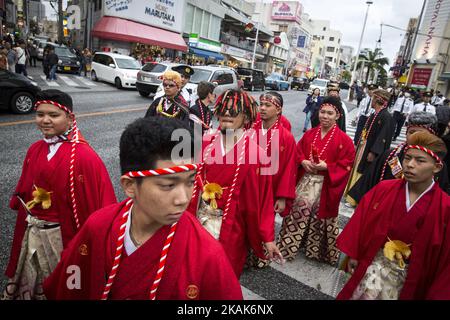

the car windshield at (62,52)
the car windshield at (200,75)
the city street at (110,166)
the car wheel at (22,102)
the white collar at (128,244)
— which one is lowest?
the city street at (110,166)

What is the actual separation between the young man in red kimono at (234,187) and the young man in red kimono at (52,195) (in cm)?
71

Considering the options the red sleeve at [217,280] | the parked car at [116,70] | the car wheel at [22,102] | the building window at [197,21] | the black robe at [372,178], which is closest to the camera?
the red sleeve at [217,280]

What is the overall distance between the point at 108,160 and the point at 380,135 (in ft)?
16.1

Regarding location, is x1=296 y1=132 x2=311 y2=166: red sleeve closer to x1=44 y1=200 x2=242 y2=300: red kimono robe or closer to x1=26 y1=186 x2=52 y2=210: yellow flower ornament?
x1=44 y1=200 x2=242 y2=300: red kimono robe

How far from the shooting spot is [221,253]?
52.6 inches

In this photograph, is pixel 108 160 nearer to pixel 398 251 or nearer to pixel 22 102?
pixel 22 102

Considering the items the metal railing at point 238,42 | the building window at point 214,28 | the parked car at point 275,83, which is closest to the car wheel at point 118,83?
the parked car at point 275,83

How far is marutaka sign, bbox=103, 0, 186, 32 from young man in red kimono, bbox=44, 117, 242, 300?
27.5 m

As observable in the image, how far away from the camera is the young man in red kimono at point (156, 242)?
1295mm

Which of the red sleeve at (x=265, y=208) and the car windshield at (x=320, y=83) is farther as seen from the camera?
the car windshield at (x=320, y=83)

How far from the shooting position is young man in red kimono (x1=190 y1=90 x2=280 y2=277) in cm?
231

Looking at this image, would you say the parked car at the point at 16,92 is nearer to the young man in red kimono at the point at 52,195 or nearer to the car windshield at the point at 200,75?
the car windshield at the point at 200,75

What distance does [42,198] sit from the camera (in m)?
2.11

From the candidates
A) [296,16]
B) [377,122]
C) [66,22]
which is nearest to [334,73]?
[296,16]
